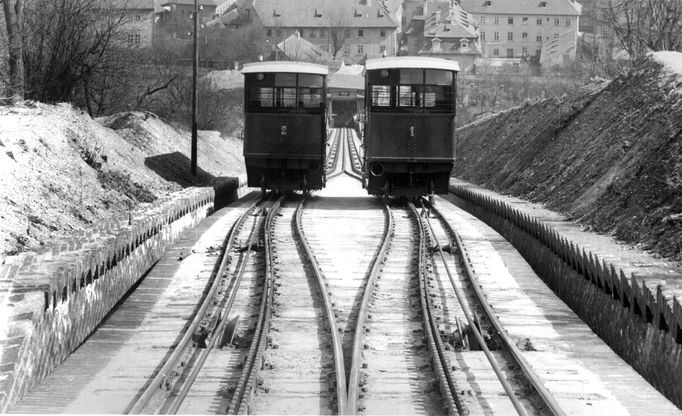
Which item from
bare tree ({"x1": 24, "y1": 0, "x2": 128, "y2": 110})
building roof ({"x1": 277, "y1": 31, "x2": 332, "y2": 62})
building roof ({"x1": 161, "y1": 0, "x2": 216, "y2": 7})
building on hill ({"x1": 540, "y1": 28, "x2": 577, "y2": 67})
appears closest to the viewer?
bare tree ({"x1": 24, "y1": 0, "x2": 128, "y2": 110})

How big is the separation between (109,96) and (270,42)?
101609 mm

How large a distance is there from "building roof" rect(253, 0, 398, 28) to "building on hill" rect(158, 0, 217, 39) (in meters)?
12.0

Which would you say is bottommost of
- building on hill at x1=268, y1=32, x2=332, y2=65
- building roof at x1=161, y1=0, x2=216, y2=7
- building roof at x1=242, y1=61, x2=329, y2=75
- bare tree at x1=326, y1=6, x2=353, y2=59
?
building roof at x1=242, y1=61, x2=329, y2=75

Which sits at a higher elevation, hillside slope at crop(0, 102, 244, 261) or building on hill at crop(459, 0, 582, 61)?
building on hill at crop(459, 0, 582, 61)

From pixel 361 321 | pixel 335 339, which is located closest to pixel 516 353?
pixel 335 339

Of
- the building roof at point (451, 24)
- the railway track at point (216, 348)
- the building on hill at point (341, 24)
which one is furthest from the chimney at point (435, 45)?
the railway track at point (216, 348)

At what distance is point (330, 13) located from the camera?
15888cm

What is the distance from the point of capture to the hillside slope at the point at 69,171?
1883 cm

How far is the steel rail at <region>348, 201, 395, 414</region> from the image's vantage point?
10777 mm

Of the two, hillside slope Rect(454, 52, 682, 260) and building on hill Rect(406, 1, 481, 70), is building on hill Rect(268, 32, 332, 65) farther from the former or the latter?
hillside slope Rect(454, 52, 682, 260)

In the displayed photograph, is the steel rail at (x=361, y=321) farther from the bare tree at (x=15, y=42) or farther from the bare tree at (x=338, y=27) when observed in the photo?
the bare tree at (x=338, y=27)

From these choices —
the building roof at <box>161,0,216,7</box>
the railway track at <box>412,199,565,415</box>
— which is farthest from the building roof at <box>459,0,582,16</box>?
the railway track at <box>412,199,565,415</box>

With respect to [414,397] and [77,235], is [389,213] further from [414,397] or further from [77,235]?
[414,397]

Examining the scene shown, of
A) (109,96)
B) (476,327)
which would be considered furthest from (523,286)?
(109,96)
